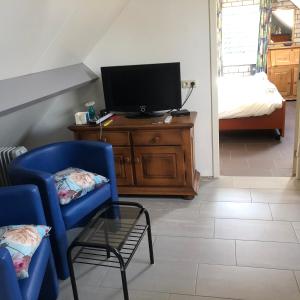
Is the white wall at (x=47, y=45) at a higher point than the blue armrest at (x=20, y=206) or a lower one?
higher

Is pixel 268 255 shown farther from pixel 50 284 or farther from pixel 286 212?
pixel 50 284

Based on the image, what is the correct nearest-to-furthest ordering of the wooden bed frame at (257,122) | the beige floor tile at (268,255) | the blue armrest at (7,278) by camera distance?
the blue armrest at (7,278), the beige floor tile at (268,255), the wooden bed frame at (257,122)

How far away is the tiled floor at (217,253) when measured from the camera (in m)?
1.83

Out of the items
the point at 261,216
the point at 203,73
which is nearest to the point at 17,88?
the point at 203,73

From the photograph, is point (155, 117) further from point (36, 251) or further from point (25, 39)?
point (36, 251)

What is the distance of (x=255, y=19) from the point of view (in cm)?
630

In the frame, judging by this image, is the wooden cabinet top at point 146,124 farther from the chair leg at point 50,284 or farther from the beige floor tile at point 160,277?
the chair leg at point 50,284

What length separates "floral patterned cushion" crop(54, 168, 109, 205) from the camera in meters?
1.95

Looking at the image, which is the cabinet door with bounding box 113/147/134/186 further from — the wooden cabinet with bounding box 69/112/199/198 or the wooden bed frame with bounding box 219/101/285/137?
the wooden bed frame with bounding box 219/101/285/137

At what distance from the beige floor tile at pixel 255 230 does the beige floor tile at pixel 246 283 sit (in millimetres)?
343

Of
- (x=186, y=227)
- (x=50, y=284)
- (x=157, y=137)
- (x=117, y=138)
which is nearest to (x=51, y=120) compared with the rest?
(x=117, y=138)

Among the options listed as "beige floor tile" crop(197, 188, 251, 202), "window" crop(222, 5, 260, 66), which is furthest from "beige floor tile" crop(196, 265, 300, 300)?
"window" crop(222, 5, 260, 66)

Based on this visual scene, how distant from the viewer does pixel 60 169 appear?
235 cm

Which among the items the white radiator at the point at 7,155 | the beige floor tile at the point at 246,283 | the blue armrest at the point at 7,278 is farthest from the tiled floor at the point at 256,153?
the blue armrest at the point at 7,278
